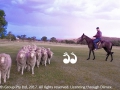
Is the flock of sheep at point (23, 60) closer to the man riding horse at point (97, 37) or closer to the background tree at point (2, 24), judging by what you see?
the man riding horse at point (97, 37)

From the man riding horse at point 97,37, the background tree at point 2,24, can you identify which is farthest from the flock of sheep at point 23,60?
the background tree at point 2,24

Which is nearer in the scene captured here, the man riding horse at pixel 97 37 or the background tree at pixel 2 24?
the man riding horse at pixel 97 37

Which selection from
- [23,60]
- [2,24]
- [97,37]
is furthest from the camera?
[2,24]

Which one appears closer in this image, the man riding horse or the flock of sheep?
the flock of sheep

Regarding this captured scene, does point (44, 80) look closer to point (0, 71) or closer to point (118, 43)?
point (0, 71)

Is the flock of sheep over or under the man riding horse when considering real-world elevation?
under

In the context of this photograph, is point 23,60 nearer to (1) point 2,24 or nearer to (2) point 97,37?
(2) point 97,37

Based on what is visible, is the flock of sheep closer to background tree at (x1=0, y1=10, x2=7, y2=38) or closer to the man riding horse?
the man riding horse

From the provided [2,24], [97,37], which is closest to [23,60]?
[97,37]

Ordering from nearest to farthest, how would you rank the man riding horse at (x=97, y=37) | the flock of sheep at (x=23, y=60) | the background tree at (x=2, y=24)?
the flock of sheep at (x=23, y=60)
the man riding horse at (x=97, y=37)
the background tree at (x=2, y=24)

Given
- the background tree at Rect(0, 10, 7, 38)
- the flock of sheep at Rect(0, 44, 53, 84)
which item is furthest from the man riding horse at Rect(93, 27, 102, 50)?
the background tree at Rect(0, 10, 7, 38)

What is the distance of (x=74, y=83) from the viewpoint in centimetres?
920

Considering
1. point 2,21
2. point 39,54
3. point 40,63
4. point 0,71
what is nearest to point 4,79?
point 0,71

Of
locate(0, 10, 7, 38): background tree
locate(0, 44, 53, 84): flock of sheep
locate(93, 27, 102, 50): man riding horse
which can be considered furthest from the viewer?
locate(0, 10, 7, 38): background tree
